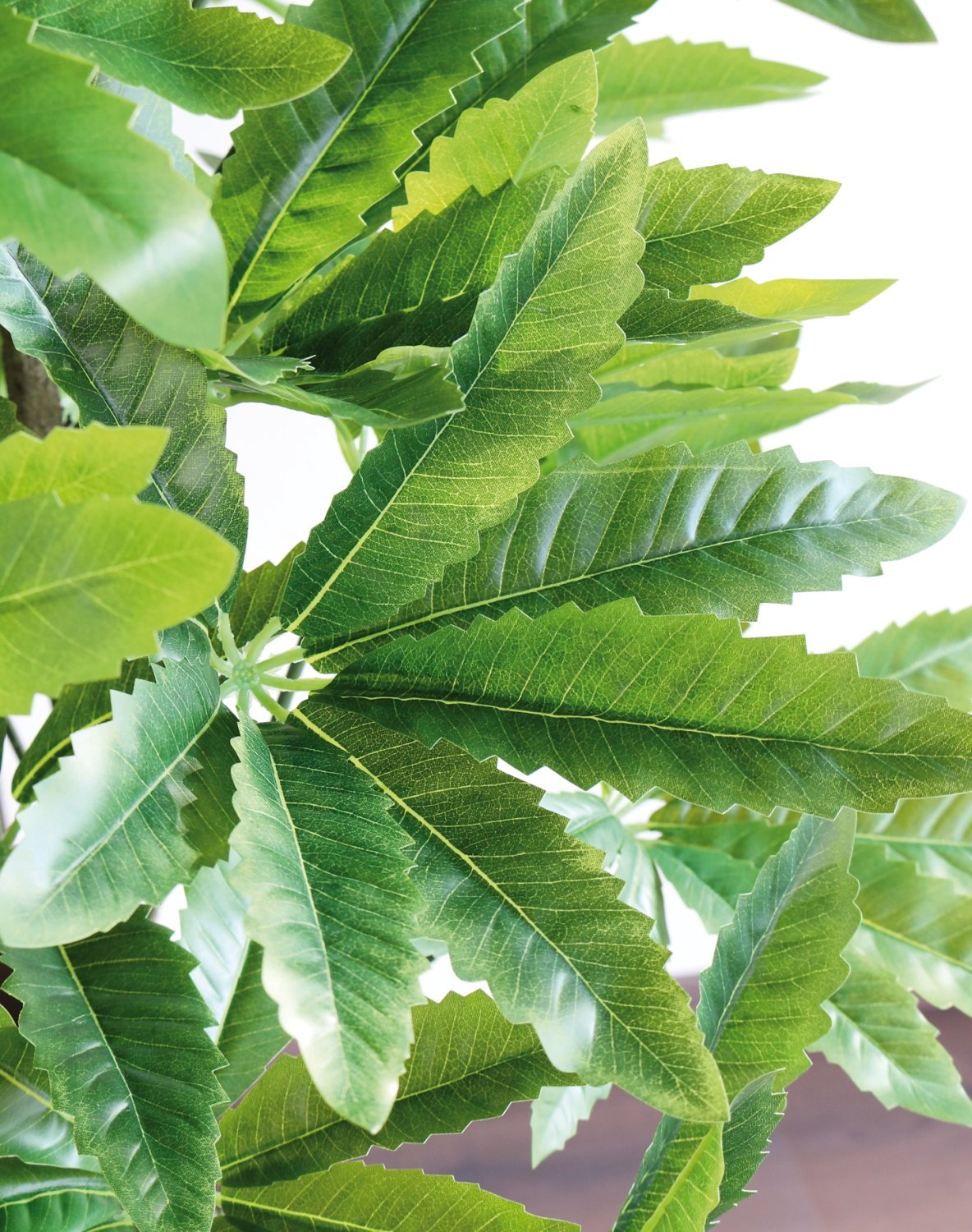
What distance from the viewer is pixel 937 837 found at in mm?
511

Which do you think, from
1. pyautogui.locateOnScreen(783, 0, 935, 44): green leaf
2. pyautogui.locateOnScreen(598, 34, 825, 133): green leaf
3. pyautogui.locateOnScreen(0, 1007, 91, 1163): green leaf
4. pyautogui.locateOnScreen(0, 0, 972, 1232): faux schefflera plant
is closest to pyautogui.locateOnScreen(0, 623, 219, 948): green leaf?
pyautogui.locateOnScreen(0, 0, 972, 1232): faux schefflera plant

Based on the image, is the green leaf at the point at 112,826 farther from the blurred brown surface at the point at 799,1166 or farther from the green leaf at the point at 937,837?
the blurred brown surface at the point at 799,1166

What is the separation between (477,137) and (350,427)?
0.36ft

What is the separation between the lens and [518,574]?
264mm

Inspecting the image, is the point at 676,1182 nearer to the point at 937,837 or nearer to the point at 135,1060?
the point at 135,1060

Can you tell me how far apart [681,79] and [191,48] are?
13.0 inches

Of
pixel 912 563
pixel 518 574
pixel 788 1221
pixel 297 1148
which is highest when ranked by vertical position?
pixel 912 563

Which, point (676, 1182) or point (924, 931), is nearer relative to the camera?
point (676, 1182)

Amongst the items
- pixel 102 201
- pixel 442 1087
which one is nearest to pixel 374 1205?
pixel 442 1087

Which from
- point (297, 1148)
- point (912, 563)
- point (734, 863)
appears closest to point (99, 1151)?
point (297, 1148)

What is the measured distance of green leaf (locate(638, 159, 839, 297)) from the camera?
26 centimetres

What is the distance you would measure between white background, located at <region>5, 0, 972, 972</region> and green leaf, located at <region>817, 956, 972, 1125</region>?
0.84m

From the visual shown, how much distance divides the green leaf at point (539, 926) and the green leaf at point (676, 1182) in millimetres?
68

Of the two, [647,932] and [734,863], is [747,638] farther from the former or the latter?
[734,863]
